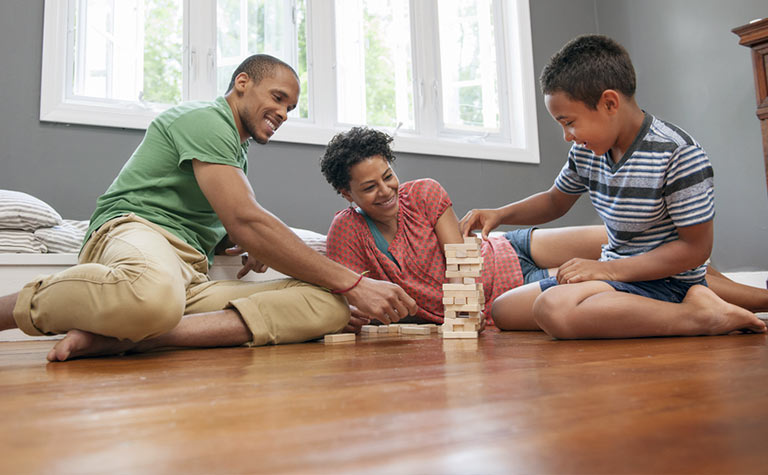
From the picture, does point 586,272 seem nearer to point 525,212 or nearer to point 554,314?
point 554,314

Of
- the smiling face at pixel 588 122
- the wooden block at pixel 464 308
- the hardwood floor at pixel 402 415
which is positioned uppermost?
the smiling face at pixel 588 122

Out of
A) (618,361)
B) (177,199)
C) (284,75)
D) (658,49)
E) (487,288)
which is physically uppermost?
(658,49)

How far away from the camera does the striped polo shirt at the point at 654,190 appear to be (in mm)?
1372

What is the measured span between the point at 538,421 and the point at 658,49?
11.8 feet

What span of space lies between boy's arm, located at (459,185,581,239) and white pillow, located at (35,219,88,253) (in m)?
1.37

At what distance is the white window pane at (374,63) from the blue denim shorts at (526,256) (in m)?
1.43

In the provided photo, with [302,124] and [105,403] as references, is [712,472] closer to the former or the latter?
[105,403]

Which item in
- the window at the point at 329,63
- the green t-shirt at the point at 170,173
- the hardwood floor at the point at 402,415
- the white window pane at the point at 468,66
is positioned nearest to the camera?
the hardwood floor at the point at 402,415

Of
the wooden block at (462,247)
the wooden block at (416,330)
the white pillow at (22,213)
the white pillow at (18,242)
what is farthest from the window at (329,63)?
the wooden block at (462,247)

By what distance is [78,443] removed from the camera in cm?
49

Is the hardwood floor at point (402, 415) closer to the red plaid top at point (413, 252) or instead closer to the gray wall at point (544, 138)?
the red plaid top at point (413, 252)

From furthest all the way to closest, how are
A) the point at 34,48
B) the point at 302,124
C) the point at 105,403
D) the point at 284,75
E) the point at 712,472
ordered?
the point at 302,124 → the point at 34,48 → the point at 284,75 → the point at 105,403 → the point at 712,472

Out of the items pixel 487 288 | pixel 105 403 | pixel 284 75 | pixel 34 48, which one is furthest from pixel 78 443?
pixel 34 48

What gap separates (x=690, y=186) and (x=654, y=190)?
76mm
